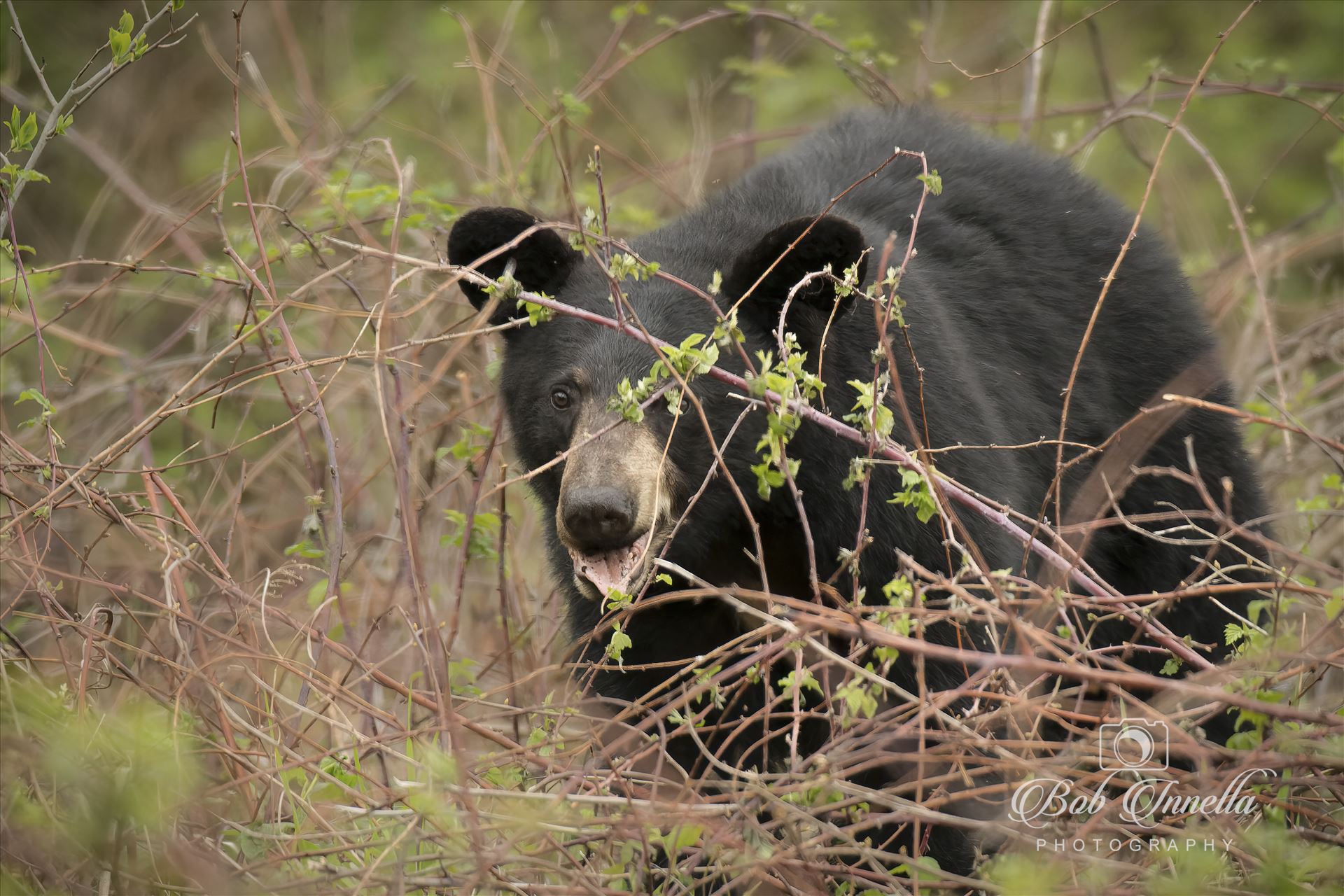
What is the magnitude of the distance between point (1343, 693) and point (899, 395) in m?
2.52

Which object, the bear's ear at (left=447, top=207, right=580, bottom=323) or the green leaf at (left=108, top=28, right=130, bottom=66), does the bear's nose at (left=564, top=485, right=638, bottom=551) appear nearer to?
the bear's ear at (left=447, top=207, right=580, bottom=323)

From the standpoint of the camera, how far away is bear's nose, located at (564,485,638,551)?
3031 millimetres

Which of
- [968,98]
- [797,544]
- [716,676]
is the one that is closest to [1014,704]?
[716,676]

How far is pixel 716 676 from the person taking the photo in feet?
7.88

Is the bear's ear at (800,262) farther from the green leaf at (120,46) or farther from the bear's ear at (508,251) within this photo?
the green leaf at (120,46)

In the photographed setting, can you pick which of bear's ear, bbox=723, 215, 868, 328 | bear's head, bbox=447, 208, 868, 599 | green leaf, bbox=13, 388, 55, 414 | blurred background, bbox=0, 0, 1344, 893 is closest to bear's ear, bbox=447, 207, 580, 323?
bear's head, bbox=447, 208, 868, 599

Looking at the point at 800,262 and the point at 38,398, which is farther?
the point at 800,262

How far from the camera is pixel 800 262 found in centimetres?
325

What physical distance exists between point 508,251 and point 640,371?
56cm

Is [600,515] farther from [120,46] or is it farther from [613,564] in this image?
[120,46]

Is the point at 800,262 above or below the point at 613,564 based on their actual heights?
above

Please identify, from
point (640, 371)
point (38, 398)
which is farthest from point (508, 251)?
point (38, 398)

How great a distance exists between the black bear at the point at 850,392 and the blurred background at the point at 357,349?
0.33 meters

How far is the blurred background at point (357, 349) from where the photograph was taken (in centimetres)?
270
